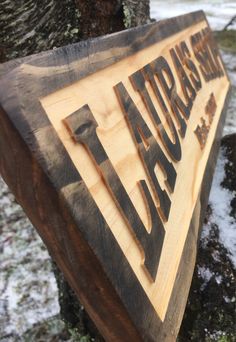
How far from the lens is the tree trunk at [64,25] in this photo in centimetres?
142

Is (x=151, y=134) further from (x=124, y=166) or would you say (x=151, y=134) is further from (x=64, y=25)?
(x=64, y=25)

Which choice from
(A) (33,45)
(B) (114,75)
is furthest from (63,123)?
(A) (33,45)

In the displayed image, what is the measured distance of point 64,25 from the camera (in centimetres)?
157

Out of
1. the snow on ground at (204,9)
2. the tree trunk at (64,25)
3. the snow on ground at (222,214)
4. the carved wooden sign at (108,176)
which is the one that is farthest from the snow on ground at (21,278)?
the snow on ground at (204,9)

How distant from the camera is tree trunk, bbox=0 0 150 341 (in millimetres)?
1420

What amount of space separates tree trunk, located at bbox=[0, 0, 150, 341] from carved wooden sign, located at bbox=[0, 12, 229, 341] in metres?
0.33

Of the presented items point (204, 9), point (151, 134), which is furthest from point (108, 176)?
point (204, 9)

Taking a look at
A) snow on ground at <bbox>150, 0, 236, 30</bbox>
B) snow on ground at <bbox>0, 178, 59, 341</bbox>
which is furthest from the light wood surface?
snow on ground at <bbox>150, 0, 236, 30</bbox>

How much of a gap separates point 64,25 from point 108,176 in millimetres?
895

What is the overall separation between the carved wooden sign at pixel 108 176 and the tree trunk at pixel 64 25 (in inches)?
13.1

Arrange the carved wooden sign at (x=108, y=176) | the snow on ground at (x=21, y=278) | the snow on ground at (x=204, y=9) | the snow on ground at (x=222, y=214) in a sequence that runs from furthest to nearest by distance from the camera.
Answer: the snow on ground at (x=204, y=9) → the snow on ground at (x=21, y=278) → the snow on ground at (x=222, y=214) → the carved wooden sign at (x=108, y=176)

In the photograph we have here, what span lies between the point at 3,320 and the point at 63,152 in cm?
171

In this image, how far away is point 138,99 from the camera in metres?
1.16

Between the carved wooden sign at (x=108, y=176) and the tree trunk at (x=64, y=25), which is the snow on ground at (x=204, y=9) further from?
the carved wooden sign at (x=108, y=176)
